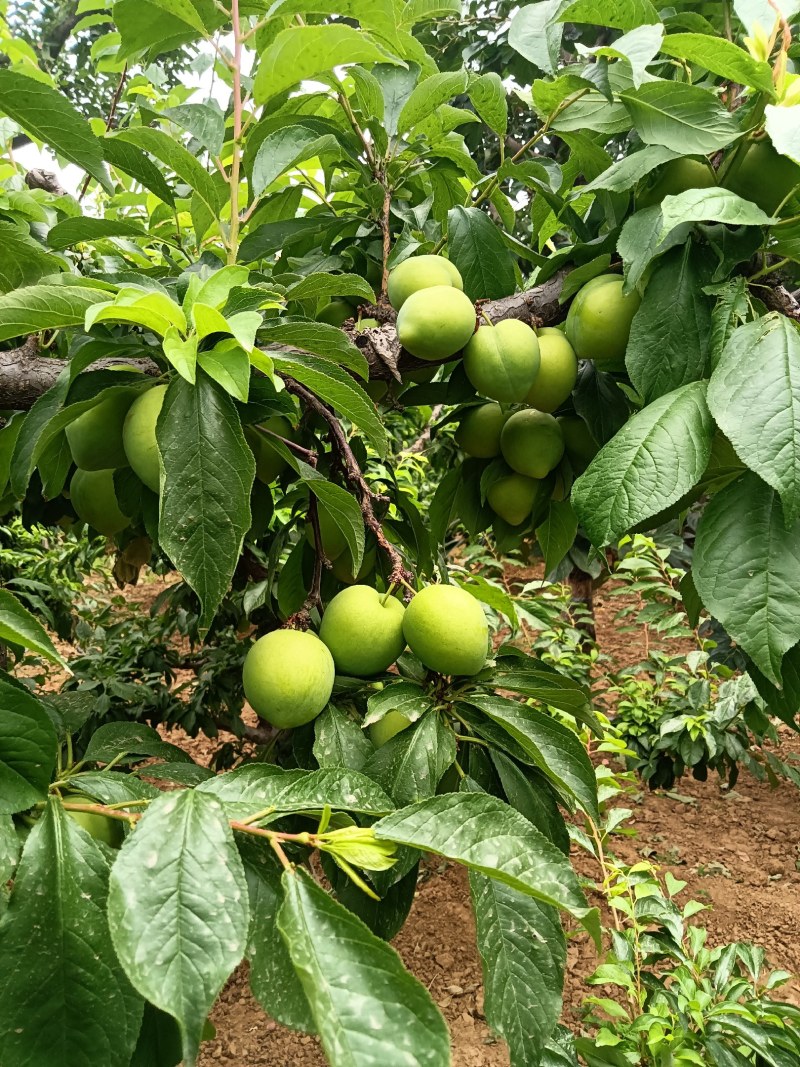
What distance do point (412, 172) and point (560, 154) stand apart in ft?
10.2

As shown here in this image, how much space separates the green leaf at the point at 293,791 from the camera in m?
0.62

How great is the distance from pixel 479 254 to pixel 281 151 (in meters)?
0.32

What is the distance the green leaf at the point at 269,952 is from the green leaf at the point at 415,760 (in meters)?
0.17

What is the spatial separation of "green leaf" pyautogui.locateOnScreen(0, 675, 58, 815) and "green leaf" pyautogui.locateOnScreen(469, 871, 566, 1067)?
0.40m

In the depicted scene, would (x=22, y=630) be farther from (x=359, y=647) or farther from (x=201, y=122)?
(x=201, y=122)

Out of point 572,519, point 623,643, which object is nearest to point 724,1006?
point 572,519

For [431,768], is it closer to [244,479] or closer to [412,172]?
[244,479]

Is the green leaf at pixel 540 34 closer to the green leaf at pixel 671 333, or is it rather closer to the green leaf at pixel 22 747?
the green leaf at pixel 671 333

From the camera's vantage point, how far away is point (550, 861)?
0.58m

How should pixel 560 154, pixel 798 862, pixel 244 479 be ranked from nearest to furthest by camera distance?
1. pixel 244 479
2. pixel 798 862
3. pixel 560 154

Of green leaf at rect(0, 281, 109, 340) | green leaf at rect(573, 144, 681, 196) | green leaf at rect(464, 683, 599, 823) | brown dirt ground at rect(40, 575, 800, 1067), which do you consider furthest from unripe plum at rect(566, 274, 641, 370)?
brown dirt ground at rect(40, 575, 800, 1067)

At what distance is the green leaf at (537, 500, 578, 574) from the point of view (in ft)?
4.11

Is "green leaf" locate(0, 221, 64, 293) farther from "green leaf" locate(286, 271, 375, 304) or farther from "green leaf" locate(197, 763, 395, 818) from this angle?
"green leaf" locate(197, 763, 395, 818)

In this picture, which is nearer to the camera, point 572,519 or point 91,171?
point 91,171
